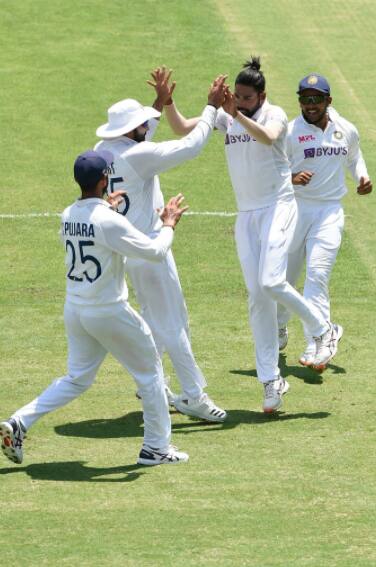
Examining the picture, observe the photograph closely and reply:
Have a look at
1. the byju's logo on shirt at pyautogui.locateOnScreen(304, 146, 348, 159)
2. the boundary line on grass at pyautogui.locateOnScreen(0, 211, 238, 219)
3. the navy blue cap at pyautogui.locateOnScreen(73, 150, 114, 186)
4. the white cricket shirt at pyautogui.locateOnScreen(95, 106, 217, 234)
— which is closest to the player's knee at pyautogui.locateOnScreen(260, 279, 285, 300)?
the white cricket shirt at pyautogui.locateOnScreen(95, 106, 217, 234)

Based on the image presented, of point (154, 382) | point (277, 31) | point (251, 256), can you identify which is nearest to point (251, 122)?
point (251, 256)

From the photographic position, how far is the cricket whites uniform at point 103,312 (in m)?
10.1

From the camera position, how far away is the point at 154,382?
34.9 feet

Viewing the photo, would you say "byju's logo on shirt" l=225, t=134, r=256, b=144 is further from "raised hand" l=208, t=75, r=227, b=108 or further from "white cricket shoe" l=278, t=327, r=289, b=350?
"white cricket shoe" l=278, t=327, r=289, b=350

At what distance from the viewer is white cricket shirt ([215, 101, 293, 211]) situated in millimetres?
12039

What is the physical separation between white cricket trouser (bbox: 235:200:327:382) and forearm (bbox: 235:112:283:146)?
69cm

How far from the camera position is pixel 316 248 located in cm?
1347

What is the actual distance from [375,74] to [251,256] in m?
12.8

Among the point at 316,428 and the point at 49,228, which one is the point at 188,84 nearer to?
the point at 49,228

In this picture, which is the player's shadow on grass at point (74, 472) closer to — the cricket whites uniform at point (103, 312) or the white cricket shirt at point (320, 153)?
the cricket whites uniform at point (103, 312)

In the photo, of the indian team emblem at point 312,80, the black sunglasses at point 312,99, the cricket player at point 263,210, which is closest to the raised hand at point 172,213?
the cricket player at point 263,210

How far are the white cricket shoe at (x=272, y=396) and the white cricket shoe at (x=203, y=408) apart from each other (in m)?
0.37

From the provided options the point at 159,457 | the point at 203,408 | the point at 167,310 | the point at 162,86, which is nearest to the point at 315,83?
the point at 162,86

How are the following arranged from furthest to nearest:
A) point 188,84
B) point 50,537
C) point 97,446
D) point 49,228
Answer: point 188,84 < point 49,228 < point 97,446 < point 50,537
